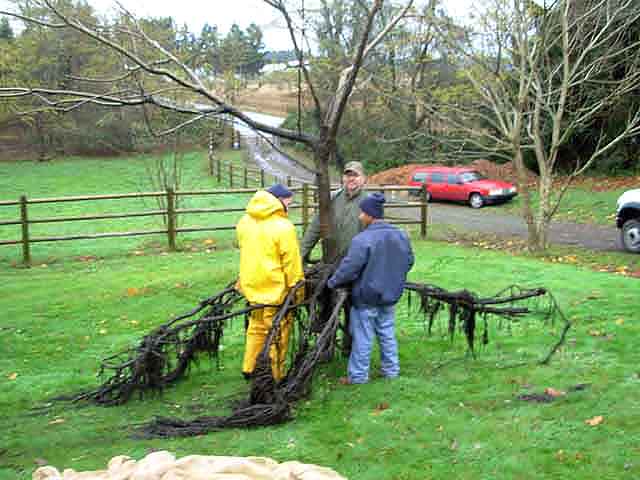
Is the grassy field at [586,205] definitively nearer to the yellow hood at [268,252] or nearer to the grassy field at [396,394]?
the grassy field at [396,394]

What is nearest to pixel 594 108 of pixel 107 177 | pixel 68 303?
pixel 68 303

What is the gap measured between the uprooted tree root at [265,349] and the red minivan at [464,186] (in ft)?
63.5

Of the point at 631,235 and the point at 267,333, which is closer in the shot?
the point at 267,333

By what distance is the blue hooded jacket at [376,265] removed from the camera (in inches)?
200

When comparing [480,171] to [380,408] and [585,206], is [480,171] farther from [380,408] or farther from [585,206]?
[380,408]

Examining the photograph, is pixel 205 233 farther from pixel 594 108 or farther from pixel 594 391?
pixel 594 391

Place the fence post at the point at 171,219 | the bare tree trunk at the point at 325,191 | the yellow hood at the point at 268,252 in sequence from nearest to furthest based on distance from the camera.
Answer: the yellow hood at the point at 268,252, the bare tree trunk at the point at 325,191, the fence post at the point at 171,219

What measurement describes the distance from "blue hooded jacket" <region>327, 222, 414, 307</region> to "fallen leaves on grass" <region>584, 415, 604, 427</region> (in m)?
1.64

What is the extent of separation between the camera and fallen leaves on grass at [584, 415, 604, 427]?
438cm

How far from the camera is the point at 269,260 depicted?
5254 millimetres

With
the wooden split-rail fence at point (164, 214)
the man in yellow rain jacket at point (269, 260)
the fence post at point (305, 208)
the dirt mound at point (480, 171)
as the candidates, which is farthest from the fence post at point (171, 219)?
the dirt mound at point (480, 171)

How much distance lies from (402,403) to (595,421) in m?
1.35

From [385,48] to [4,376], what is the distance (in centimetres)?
1218

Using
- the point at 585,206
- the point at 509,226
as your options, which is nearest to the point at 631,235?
the point at 509,226
